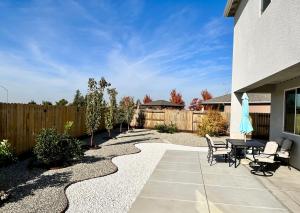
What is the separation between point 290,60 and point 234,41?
810cm

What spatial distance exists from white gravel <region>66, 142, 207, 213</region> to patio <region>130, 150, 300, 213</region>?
24 cm

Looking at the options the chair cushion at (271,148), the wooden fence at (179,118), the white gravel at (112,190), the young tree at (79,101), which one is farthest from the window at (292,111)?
the wooden fence at (179,118)

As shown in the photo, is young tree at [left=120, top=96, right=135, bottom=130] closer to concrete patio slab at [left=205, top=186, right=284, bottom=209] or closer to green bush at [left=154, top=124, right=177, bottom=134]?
green bush at [left=154, top=124, right=177, bottom=134]

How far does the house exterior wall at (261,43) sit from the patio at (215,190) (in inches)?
117

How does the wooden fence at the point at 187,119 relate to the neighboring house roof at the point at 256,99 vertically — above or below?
below

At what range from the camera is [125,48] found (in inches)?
855

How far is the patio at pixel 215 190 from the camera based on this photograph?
585cm

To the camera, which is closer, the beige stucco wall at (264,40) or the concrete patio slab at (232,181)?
the beige stucco wall at (264,40)

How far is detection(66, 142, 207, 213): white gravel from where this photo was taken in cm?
559

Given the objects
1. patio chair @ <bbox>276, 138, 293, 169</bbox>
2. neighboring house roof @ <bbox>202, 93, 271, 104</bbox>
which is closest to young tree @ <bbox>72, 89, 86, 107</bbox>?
patio chair @ <bbox>276, 138, 293, 169</bbox>

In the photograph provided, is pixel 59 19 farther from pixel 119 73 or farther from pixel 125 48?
pixel 119 73

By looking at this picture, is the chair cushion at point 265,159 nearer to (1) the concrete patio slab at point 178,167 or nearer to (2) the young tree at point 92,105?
(1) the concrete patio slab at point 178,167

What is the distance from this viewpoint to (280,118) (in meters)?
12.2

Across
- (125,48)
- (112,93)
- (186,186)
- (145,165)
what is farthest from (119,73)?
(186,186)
